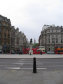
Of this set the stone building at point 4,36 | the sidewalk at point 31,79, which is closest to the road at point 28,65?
the sidewalk at point 31,79

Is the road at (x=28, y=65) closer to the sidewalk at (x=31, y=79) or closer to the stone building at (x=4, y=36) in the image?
the sidewalk at (x=31, y=79)

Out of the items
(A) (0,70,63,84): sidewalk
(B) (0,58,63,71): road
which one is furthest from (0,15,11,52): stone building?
(A) (0,70,63,84): sidewalk

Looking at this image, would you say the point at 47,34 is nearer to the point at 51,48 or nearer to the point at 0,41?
the point at 51,48

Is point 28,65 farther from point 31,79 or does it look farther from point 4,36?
point 4,36

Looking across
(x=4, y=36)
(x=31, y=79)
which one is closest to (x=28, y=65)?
(x=31, y=79)

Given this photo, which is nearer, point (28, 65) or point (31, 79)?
point (31, 79)

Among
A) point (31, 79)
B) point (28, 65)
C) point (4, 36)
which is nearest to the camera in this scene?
point (31, 79)

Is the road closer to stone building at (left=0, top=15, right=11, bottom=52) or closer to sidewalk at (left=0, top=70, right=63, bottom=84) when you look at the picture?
sidewalk at (left=0, top=70, right=63, bottom=84)

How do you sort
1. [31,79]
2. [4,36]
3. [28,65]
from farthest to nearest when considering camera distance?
1. [4,36]
2. [28,65]
3. [31,79]

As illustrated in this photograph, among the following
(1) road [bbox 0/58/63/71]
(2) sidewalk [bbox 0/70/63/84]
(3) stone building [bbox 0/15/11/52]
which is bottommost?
(1) road [bbox 0/58/63/71]

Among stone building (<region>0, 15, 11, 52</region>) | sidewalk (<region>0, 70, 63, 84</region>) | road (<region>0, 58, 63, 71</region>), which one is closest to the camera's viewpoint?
sidewalk (<region>0, 70, 63, 84</region>)

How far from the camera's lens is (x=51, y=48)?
89500 millimetres

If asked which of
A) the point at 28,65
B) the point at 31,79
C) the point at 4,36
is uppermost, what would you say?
the point at 4,36

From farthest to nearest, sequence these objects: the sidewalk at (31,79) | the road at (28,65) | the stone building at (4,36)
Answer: the stone building at (4,36)
the road at (28,65)
the sidewalk at (31,79)
